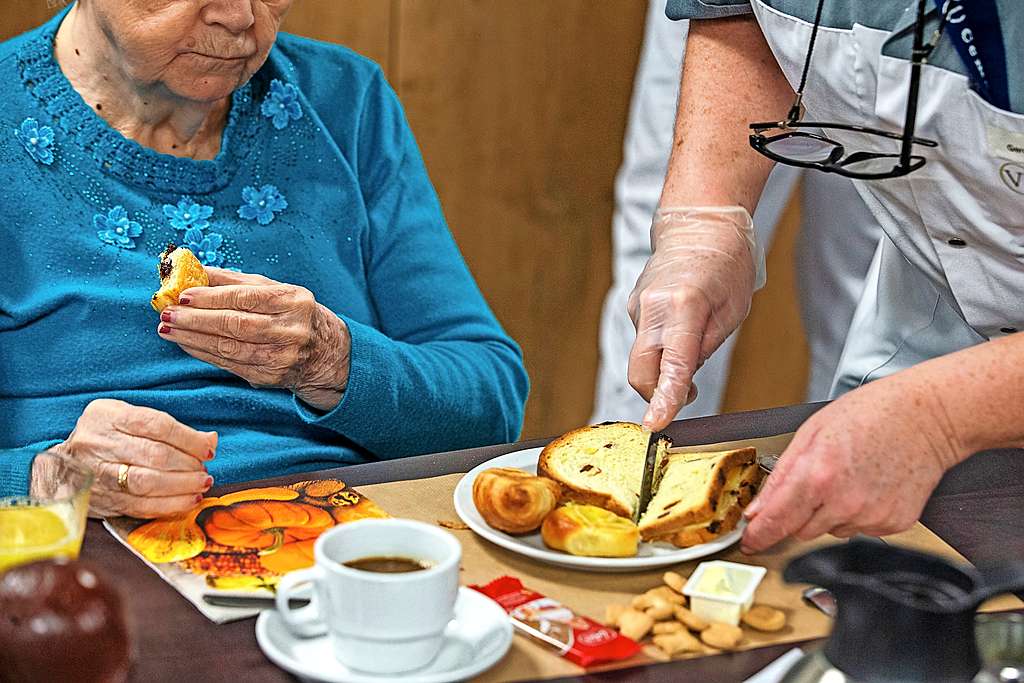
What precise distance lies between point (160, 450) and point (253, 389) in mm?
346

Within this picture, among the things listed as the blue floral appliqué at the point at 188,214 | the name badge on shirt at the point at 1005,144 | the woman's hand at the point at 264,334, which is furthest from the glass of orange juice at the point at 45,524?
the name badge on shirt at the point at 1005,144

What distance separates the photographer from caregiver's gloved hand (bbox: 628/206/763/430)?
137cm

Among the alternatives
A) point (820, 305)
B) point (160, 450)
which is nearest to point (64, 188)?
point (160, 450)

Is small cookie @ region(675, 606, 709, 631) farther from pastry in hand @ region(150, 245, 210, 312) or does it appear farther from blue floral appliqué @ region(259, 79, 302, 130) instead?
blue floral appliqué @ region(259, 79, 302, 130)

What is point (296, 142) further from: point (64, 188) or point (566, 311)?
point (566, 311)

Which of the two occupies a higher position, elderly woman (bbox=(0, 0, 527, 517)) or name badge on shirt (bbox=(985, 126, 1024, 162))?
name badge on shirt (bbox=(985, 126, 1024, 162))

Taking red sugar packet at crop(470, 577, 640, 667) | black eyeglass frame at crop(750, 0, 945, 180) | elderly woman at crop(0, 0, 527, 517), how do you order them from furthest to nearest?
elderly woman at crop(0, 0, 527, 517), black eyeglass frame at crop(750, 0, 945, 180), red sugar packet at crop(470, 577, 640, 667)

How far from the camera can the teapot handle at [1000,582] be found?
0.86m

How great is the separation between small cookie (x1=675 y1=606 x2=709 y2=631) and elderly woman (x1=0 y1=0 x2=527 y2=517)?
577 mm

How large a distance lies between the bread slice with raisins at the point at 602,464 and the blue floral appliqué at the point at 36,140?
0.68 metres

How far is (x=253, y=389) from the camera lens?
1.55 m

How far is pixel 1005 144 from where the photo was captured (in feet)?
4.19

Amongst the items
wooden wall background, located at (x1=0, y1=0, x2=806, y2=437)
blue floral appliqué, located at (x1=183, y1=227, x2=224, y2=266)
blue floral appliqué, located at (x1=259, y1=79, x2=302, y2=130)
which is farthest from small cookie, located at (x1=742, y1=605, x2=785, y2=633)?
wooden wall background, located at (x1=0, y1=0, x2=806, y2=437)

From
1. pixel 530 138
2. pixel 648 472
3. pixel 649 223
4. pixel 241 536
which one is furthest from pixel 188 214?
pixel 530 138
